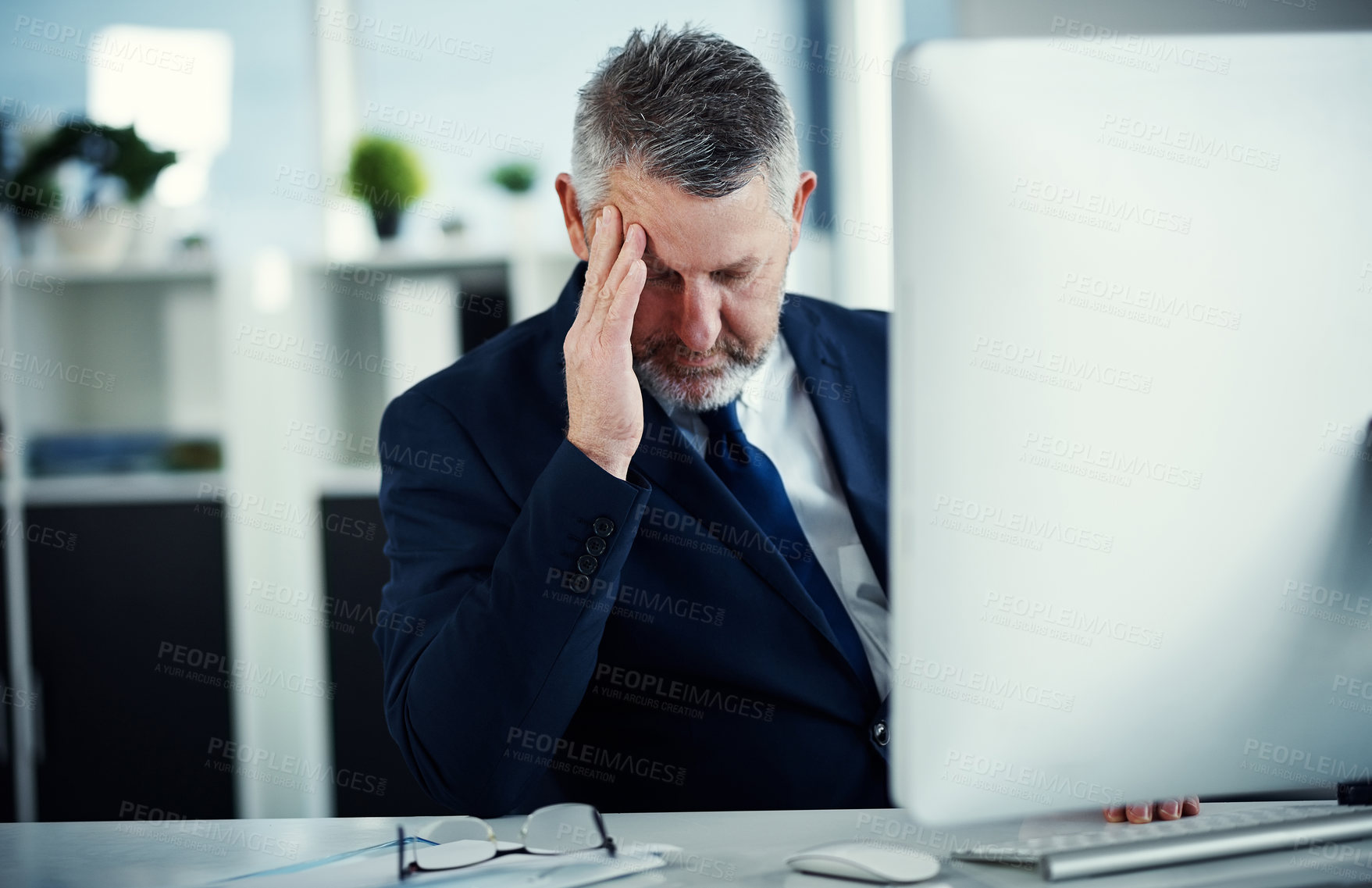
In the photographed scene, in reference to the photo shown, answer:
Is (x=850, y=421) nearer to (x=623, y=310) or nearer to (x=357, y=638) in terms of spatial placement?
(x=623, y=310)

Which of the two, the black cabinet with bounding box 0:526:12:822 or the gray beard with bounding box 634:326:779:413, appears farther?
the black cabinet with bounding box 0:526:12:822

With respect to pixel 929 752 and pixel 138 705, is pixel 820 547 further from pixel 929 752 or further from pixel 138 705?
pixel 138 705

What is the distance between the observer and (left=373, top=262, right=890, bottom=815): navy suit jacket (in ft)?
3.43

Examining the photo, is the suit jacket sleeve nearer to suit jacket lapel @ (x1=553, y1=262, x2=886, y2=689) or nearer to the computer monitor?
suit jacket lapel @ (x1=553, y1=262, x2=886, y2=689)

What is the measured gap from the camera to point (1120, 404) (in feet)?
2.09

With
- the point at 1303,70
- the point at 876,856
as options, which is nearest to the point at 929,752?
the point at 876,856

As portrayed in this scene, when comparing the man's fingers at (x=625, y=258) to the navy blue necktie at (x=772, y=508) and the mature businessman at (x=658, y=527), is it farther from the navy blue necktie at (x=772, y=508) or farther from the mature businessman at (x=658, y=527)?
the navy blue necktie at (x=772, y=508)

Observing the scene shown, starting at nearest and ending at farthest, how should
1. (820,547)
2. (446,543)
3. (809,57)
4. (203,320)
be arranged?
(446,543), (820,547), (203,320), (809,57)

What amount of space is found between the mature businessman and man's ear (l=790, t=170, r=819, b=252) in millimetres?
13

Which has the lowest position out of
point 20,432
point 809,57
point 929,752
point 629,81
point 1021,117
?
point 929,752

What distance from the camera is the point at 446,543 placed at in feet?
3.88

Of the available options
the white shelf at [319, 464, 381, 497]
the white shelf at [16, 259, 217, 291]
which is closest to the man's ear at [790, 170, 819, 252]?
the white shelf at [319, 464, 381, 497]

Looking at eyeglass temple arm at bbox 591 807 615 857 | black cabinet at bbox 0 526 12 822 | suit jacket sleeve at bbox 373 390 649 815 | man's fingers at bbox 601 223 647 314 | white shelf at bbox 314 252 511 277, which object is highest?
white shelf at bbox 314 252 511 277

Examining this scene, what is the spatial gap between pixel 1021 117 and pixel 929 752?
1.30 feet
